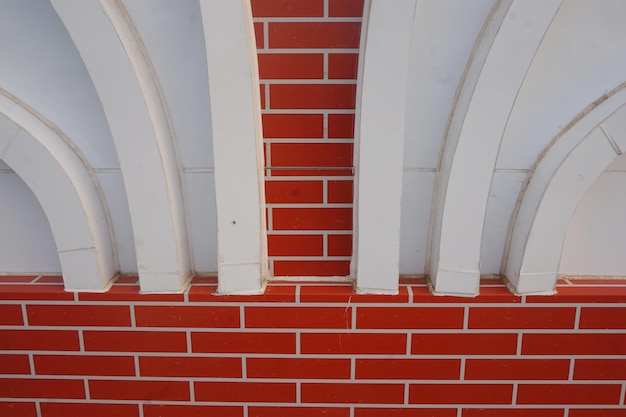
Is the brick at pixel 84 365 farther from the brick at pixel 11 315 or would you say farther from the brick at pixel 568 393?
the brick at pixel 568 393

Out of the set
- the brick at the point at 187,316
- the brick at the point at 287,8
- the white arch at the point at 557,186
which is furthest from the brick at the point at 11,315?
the white arch at the point at 557,186

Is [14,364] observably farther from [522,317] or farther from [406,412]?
[522,317]

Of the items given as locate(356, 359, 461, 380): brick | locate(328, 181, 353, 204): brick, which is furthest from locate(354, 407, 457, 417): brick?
locate(328, 181, 353, 204): brick

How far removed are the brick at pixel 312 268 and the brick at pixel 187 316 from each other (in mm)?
260

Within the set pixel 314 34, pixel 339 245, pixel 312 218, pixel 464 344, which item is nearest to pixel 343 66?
pixel 314 34

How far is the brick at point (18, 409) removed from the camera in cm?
233

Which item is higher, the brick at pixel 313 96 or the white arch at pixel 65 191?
the brick at pixel 313 96

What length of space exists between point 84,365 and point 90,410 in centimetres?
23

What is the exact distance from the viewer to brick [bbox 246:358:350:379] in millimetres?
2238

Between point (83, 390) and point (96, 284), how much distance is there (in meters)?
0.53

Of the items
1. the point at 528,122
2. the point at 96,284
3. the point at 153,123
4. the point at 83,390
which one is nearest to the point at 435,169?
the point at 528,122

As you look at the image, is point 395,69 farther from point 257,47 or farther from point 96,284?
point 96,284

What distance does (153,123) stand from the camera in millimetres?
1934

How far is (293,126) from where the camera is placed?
6.67ft
